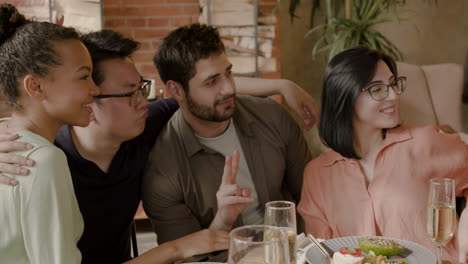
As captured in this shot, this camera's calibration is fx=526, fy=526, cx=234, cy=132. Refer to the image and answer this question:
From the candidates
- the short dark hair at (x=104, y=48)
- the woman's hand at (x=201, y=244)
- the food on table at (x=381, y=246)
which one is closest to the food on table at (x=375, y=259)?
the food on table at (x=381, y=246)

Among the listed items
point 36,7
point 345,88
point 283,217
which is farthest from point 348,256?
point 36,7

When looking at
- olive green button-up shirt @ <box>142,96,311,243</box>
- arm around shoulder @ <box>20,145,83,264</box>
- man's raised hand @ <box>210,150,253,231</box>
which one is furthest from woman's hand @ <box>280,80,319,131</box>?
arm around shoulder @ <box>20,145,83,264</box>

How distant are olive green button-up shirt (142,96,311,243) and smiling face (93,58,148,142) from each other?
A: 195 mm

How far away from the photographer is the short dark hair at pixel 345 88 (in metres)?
1.74

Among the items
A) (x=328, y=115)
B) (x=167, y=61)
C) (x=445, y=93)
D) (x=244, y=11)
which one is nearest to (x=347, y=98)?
(x=328, y=115)

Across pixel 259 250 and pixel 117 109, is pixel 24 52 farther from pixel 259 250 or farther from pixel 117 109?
pixel 259 250

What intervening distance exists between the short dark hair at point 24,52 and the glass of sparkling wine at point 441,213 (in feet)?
3.16

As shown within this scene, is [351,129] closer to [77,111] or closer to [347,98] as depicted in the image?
[347,98]

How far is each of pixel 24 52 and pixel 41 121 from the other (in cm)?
17

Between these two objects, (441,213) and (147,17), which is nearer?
(441,213)

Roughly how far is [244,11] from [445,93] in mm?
1545

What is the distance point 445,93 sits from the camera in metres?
2.97

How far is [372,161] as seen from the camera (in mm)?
1800

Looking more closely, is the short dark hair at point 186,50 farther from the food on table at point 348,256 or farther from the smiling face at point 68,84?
the food on table at point 348,256
